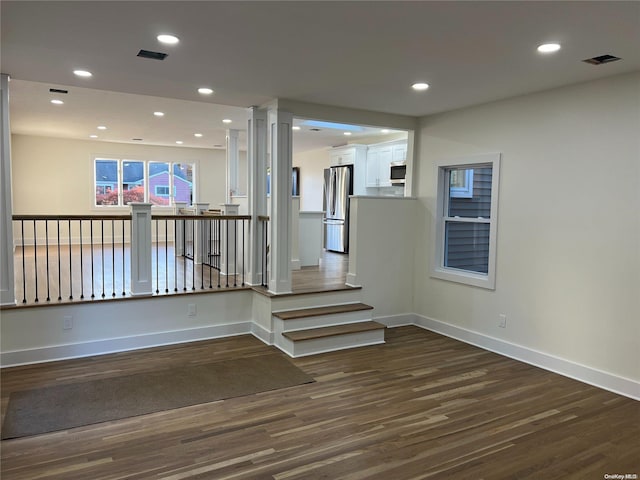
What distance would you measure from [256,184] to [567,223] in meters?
3.16

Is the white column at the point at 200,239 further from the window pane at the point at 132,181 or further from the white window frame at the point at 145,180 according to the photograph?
the window pane at the point at 132,181

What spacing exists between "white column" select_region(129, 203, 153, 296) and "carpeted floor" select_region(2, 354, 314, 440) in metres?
1.06

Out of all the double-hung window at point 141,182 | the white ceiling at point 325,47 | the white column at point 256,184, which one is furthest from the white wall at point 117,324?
the double-hung window at point 141,182

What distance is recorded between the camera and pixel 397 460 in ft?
8.53

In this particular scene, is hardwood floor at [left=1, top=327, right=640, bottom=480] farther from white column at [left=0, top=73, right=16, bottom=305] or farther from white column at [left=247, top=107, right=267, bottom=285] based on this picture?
white column at [left=247, top=107, right=267, bottom=285]

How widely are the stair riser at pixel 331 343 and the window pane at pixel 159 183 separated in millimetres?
7590

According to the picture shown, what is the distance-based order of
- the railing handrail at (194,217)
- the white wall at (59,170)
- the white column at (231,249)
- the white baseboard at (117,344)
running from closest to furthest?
the white baseboard at (117,344)
the railing handrail at (194,217)
the white column at (231,249)
the white wall at (59,170)

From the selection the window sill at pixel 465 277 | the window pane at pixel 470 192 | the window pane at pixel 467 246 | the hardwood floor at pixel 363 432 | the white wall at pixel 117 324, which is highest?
the window pane at pixel 470 192

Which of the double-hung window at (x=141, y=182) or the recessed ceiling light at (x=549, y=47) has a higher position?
the recessed ceiling light at (x=549, y=47)

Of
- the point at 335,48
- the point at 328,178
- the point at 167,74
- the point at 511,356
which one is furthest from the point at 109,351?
the point at 328,178

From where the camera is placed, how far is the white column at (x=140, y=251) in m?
4.54

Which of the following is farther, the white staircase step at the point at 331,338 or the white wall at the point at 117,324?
the white staircase step at the point at 331,338

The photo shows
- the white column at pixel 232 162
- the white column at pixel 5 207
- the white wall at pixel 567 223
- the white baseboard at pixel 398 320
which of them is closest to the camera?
the white wall at pixel 567 223

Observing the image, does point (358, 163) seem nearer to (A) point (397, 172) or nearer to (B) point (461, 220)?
(A) point (397, 172)
